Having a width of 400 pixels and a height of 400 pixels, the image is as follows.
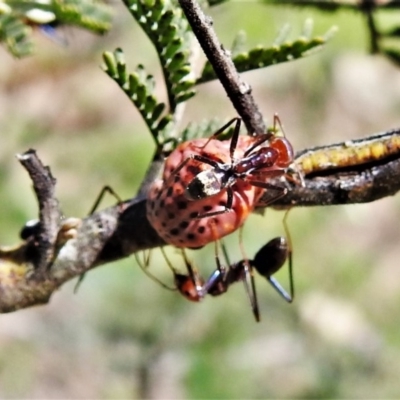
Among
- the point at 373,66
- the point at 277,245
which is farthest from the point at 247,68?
the point at 373,66

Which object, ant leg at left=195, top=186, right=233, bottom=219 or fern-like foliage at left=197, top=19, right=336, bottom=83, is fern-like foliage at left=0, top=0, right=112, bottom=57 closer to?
fern-like foliage at left=197, top=19, right=336, bottom=83

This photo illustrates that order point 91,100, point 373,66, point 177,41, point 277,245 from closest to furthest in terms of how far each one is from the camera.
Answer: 1. point 177,41
2. point 277,245
3. point 91,100
4. point 373,66

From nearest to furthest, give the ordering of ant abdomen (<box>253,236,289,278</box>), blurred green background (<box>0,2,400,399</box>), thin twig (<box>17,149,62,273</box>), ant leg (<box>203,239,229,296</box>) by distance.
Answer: thin twig (<box>17,149,62,273</box>) < ant abdomen (<box>253,236,289,278</box>) < ant leg (<box>203,239,229,296</box>) < blurred green background (<box>0,2,400,399</box>)

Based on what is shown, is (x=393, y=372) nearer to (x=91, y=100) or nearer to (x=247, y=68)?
(x=91, y=100)

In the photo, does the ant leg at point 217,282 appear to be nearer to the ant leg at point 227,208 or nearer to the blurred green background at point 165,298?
the ant leg at point 227,208

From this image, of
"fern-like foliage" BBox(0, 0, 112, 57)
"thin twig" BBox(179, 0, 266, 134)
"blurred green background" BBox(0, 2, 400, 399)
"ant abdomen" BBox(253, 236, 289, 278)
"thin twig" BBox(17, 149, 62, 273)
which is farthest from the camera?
"blurred green background" BBox(0, 2, 400, 399)

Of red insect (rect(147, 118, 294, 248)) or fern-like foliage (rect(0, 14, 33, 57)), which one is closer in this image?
red insect (rect(147, 118, 294, 248))

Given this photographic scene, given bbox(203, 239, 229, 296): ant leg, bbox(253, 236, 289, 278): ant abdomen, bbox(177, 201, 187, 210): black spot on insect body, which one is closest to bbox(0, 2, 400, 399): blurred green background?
bbox(203, 239, 229, 296): ant leg
